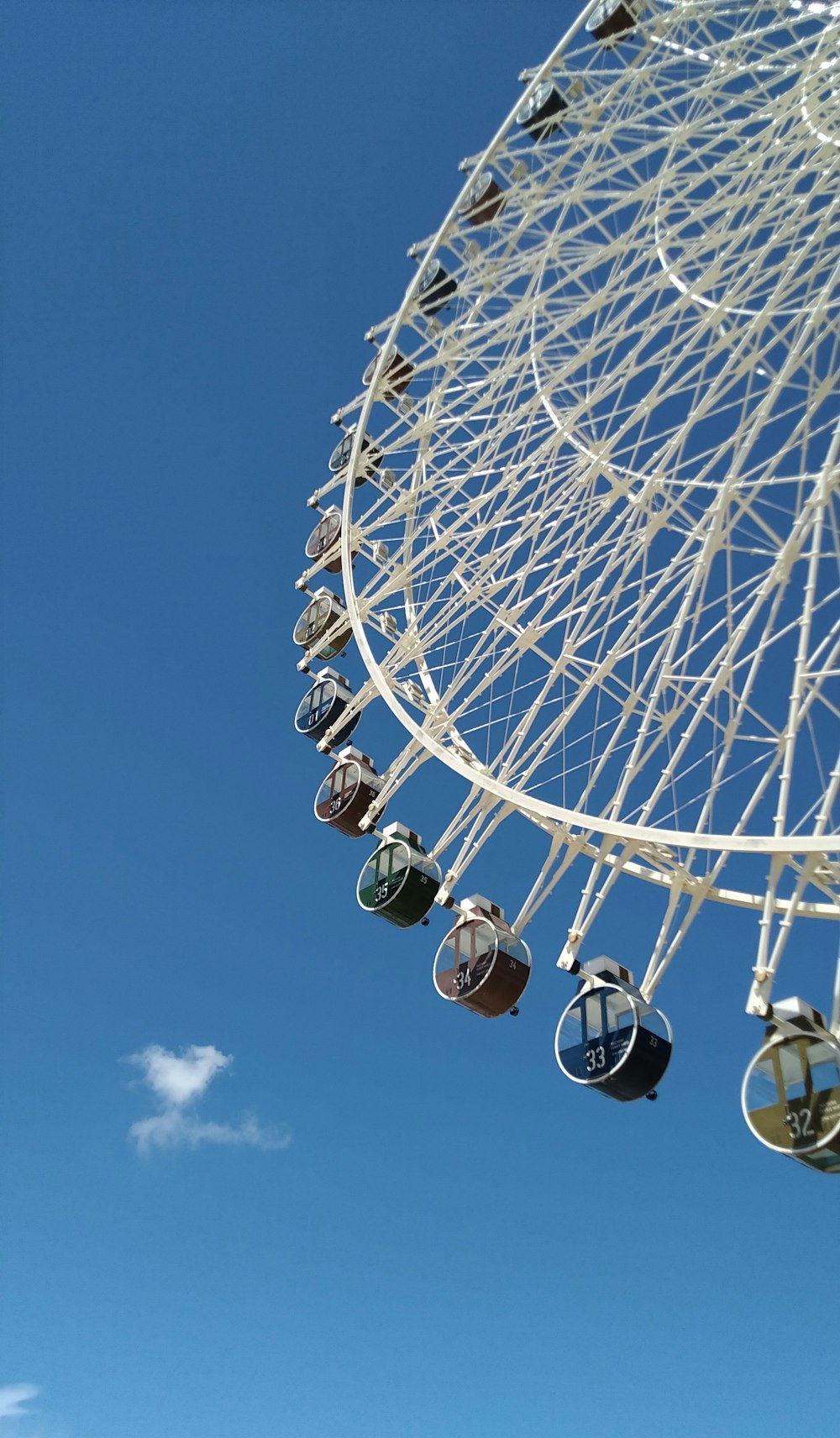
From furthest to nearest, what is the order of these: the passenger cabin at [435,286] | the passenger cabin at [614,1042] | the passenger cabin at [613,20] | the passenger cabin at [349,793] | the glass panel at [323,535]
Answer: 1. the glass panel at [323,535]
2. the passenger cabin at [435,286]
3. the passenger cabin at [349,793]
4. the passenger cabin at [613,20]
5. the passenger cabin at [614,1042]

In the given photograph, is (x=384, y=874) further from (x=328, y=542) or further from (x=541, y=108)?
(x=541, y=108)

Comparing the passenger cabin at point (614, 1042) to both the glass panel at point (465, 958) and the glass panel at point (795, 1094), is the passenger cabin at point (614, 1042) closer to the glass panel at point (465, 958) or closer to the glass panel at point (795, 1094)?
the glass panel at point (795, 1094)

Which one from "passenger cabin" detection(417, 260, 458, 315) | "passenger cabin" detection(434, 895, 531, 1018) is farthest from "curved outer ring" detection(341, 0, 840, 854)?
"passenger cabin" detection(434, 895, 531, 1018)

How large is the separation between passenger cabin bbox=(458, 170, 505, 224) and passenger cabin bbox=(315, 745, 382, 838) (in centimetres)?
987

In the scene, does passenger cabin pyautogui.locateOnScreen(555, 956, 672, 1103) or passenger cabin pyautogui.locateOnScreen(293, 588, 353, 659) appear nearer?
passenger cabin pyautogui.locateOnScreen(555, 956, 672, 1103)

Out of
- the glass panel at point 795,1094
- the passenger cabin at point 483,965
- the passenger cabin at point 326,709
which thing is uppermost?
the passenger cabin at point 326,709

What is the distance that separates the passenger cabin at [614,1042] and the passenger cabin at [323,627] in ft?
34.8

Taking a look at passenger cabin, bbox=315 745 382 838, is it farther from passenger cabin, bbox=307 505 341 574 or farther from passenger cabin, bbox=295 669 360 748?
passenger cabin, bbox=307 505 341 574

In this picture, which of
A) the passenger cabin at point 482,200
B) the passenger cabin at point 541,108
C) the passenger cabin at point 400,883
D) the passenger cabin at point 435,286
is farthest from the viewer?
the passenger cabin at point 435,286

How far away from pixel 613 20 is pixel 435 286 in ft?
16.8

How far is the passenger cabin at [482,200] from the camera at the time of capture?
22.1 meters

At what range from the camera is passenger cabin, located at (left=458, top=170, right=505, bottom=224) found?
72.5 ft

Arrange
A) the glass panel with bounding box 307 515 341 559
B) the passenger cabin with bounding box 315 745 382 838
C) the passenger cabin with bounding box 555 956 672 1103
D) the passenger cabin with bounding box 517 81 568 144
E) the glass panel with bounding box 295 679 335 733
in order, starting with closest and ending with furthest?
1. the passenger cabin with bounding box 555 956 672 1103
2. the passenger cabin with bounding box 517 81 568 144
3. the passenger cabin with bounding box 315 745 382 838
4. the glass panel with bounding box 295 679 335 733
5. the glass panel with bounding box 307 515 341 559

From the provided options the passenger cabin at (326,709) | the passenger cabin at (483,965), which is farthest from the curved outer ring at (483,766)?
the passenger cabin at (326,709)
